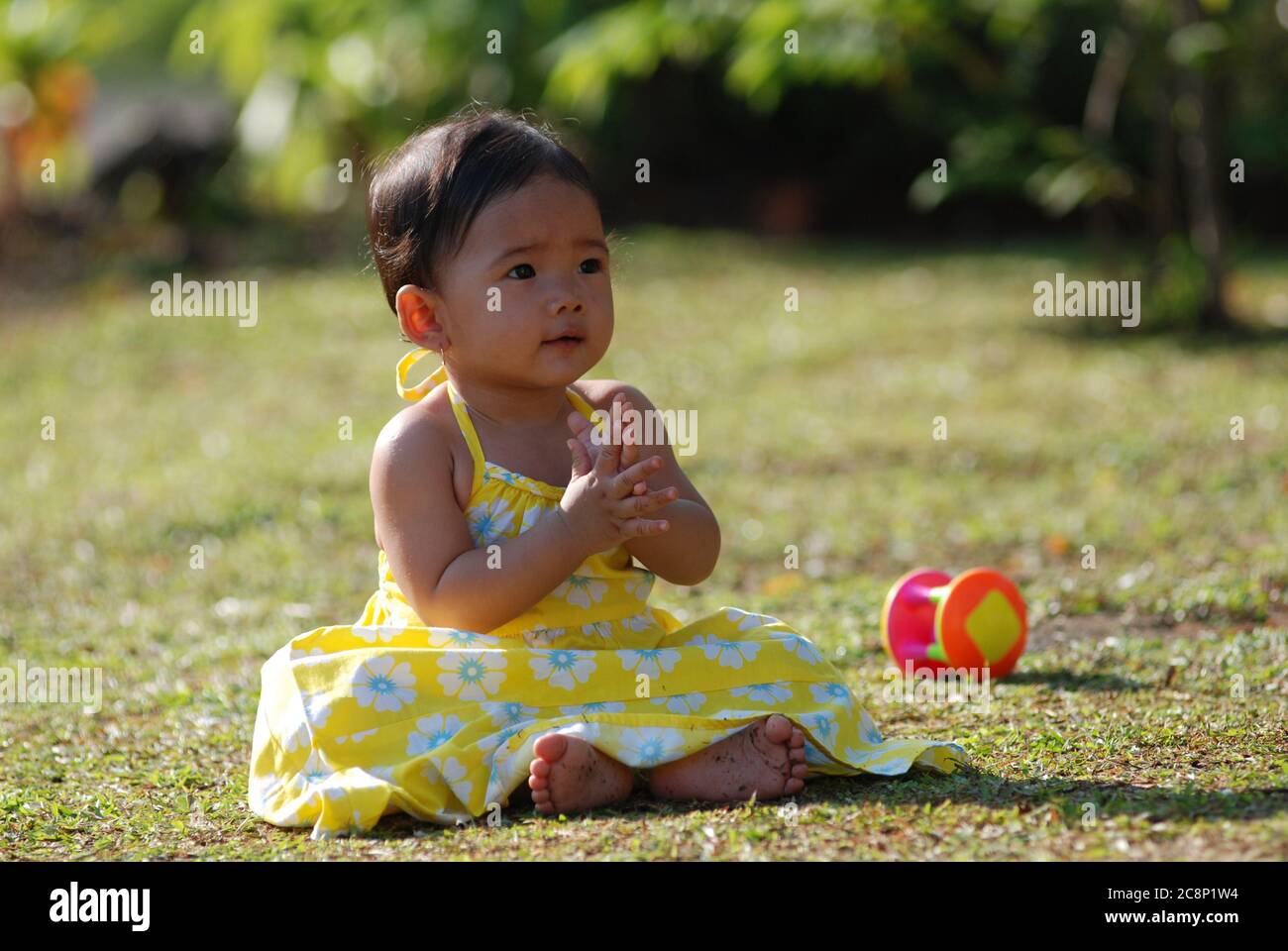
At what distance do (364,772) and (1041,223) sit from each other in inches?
466

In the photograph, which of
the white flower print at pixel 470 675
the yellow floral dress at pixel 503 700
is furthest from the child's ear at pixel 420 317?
the white flower print at pixel 470 675

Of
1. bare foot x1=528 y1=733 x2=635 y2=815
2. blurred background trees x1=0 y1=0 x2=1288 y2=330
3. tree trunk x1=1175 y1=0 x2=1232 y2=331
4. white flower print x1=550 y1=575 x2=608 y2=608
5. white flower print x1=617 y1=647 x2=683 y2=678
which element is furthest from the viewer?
blurred background trees x1=0 y1=0 x2=1288 y2=330

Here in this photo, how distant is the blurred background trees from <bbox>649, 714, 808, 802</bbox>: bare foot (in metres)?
7.33

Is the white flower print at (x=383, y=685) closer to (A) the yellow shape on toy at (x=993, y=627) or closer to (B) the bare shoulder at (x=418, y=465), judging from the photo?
(B) the bare shoulder at (x=418, y=465)

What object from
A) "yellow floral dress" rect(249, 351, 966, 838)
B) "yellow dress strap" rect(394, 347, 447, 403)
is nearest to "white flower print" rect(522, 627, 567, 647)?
"yellow floral dress" rect(249, 351, 966, 838)

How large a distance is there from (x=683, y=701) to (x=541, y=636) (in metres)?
0.35

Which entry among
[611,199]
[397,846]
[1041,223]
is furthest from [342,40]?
[397,846]

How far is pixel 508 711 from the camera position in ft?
11.2

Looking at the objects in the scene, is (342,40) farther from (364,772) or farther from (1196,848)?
(1196,848)

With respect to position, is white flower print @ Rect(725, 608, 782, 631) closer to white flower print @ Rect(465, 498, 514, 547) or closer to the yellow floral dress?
the yellow floral dress

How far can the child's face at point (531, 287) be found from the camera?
11.4 feet

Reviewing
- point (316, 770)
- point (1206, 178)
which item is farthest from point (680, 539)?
point (1206, 178)

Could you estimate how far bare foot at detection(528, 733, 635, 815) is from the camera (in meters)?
3.24

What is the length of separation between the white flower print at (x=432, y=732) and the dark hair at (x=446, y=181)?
941 mm
